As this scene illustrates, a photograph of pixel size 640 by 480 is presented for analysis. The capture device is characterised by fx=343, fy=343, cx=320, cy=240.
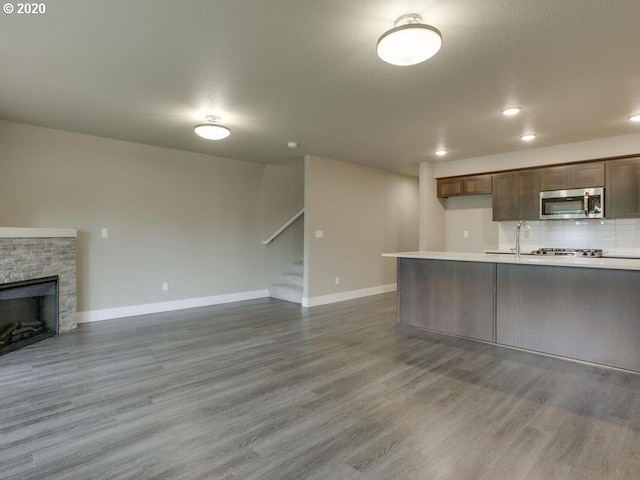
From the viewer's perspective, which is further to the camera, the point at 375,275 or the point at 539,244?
the point at 375,275

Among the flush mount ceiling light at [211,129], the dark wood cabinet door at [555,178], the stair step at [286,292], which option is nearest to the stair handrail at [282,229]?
the stair step at [286,292]

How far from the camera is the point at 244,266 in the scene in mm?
6199

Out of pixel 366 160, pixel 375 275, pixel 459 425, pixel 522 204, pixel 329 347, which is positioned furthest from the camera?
pixel 375 275

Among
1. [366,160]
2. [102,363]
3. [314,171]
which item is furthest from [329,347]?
[366,160]

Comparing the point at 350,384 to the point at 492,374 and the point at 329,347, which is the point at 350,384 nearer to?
the point at 329,347

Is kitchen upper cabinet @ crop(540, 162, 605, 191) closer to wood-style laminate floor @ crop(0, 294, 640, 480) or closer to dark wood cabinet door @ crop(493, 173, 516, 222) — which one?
dark wood cabinet door @ crop(493, 173, 516, 222)

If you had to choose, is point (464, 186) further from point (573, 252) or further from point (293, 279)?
point (293, 279)

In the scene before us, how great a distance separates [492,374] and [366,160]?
409cm

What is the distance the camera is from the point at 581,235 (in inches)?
206

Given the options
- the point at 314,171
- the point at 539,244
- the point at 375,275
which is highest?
the point at 314,171

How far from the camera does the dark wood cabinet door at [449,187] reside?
6199mm

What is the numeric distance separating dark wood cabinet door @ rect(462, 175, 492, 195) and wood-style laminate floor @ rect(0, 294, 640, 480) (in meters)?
3.13

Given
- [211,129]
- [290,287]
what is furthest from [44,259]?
[290,287]

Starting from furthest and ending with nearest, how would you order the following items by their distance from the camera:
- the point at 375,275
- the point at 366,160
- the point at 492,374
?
the point at 375,275
the point at 366,160
the point at 492,374
